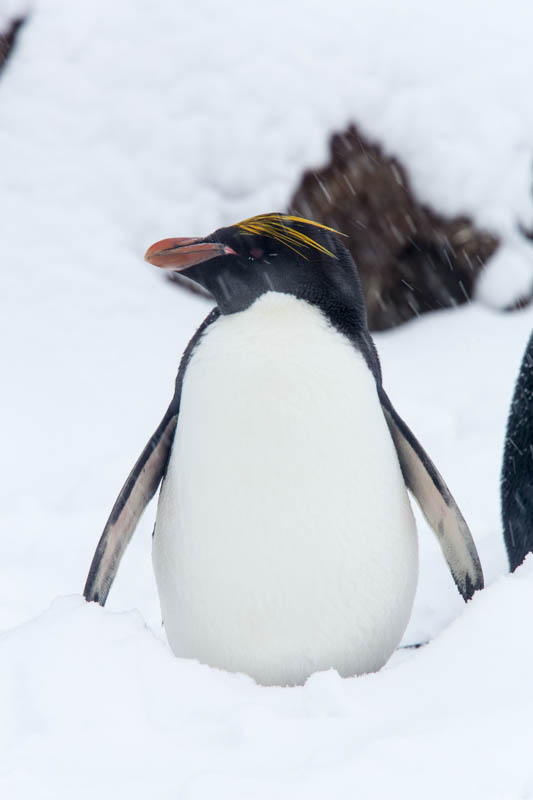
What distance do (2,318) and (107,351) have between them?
54cm

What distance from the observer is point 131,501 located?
1719mm

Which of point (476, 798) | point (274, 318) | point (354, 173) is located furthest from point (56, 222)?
point (476, 798)

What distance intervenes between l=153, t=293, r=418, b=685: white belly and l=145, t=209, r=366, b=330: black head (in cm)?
3

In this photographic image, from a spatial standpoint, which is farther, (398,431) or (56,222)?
(56,222)

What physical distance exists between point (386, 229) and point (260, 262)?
9.41ft

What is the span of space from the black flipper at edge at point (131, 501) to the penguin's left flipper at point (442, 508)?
0.42 metres

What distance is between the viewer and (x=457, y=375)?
398 centimetres

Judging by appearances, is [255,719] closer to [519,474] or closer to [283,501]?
[283,501]

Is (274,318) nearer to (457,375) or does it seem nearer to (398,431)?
(398,431)

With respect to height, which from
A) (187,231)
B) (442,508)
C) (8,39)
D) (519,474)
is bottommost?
(519,474)

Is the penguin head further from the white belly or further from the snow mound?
the snow mound

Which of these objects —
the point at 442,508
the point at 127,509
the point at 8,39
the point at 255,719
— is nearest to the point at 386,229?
the point at 8,39

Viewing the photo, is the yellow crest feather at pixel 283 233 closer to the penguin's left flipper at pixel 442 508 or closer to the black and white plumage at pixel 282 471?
the black and white plumage at pixel 282 471

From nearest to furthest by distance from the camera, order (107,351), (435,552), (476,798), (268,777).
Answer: (476,798) < (268,777) < (435,552) < (107,351)
